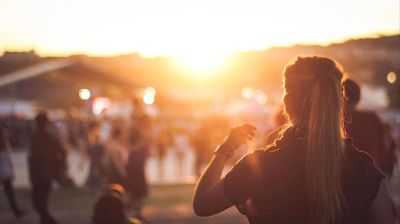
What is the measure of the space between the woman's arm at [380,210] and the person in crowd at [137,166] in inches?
377

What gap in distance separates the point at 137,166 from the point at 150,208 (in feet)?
6.25

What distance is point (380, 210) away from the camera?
121 inches

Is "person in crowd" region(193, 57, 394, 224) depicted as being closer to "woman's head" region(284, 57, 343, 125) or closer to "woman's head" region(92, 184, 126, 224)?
"woman's head" region(284, 57, 343, 125)

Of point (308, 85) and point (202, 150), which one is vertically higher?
point (308, 85)

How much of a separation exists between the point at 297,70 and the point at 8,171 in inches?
413

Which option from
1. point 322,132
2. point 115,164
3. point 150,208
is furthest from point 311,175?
point 150,208

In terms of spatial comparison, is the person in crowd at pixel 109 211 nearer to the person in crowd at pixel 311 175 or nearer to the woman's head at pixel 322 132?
the person in crowd at pixel 311 175

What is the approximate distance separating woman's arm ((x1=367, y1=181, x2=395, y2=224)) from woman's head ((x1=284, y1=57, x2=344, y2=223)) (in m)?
0.13

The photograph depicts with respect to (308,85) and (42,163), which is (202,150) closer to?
(42,163)

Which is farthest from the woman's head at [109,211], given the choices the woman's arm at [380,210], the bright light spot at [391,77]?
the bright light spot at [391,77]

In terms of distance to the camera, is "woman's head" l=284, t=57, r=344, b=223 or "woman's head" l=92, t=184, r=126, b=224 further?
"woman's head" l=92, t=184, r=126, b=224

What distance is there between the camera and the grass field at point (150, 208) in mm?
12766

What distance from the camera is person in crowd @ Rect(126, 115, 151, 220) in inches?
496

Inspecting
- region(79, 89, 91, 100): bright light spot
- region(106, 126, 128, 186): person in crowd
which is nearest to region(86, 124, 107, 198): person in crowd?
region(106, 126, 128, 186): person in crowd
